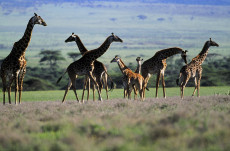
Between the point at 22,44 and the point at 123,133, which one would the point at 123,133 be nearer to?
the point at 123,133

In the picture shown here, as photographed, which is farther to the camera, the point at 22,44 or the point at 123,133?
the point at 22,44

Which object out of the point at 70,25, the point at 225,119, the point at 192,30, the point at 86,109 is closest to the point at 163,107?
the point at 86,109

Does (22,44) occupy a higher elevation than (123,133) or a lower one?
higher

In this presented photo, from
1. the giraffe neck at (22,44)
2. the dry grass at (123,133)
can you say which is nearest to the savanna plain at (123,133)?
the dry grass at (123,133)

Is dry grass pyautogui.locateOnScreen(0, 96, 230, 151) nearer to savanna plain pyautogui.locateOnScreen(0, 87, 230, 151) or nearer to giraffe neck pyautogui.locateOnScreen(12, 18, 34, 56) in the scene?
savanna plain pyautogui.locateOnScreen(0, 87, 230, 151)

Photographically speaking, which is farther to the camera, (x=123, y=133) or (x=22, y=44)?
(x=22, y=44)

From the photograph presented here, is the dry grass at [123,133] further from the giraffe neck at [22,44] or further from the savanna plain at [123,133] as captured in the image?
the giraffe neck at [22,44]

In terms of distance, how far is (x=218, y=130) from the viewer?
23.0 feet

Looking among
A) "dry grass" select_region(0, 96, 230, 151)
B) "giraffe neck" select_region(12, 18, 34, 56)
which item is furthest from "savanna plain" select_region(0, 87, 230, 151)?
"giraffe neck" select_region(12, 18, 34, 56)

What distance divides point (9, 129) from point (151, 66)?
272 inches

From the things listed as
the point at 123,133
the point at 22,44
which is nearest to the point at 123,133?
the point at 123,133

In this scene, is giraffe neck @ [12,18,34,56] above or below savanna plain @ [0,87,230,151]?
above

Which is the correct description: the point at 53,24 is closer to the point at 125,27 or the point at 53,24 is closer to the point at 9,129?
the point at 125,27

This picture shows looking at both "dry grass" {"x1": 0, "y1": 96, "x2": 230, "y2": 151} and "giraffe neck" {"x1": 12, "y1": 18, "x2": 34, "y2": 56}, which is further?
"giraffe neck" {"x1": 12, "y1": 18, "x2": 34, "y2": 56}
